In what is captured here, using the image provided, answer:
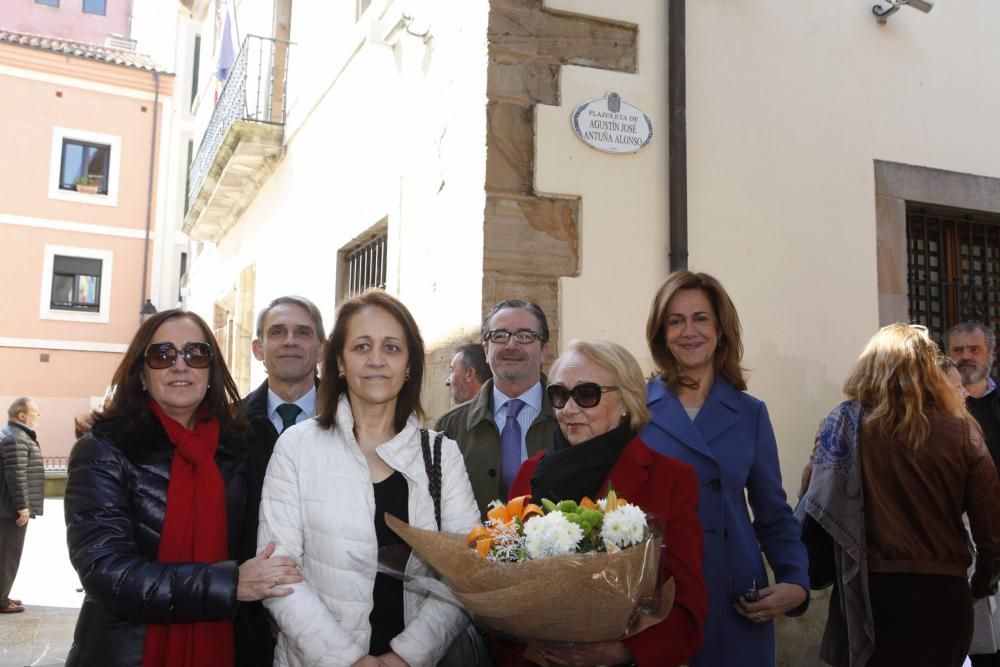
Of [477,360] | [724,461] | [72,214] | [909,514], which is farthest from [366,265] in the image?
[72,214]

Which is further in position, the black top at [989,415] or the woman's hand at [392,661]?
the black top at [989,415]

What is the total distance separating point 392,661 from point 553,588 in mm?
710

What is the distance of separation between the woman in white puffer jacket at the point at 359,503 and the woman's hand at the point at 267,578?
0.10 ft

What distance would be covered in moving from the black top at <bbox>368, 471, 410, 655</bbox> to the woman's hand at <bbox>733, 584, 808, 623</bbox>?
1120 millimetres

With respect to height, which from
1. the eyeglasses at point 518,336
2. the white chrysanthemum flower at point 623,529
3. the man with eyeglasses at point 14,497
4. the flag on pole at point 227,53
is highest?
the flag on pole at point 227,53

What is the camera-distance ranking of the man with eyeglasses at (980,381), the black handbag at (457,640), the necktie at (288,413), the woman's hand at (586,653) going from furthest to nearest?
the man with eyeglasses at (980,381)
the necktie at (288,413)
the black handbag at (457,640)
the woman's hand at (586,653)

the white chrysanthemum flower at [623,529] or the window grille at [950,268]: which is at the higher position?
the window grille at [950,268]

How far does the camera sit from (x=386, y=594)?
2377mm

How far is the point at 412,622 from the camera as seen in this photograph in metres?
2.34

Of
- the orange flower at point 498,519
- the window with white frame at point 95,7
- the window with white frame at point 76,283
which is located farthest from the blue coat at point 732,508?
the window with white frame at point 95,7

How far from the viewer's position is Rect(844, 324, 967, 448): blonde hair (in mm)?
3229

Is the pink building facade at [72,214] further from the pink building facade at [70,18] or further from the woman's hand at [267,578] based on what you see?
the woman's hand at [267,578]

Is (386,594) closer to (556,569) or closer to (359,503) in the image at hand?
(359,503)

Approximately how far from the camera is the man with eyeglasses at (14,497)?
7.62 meters
